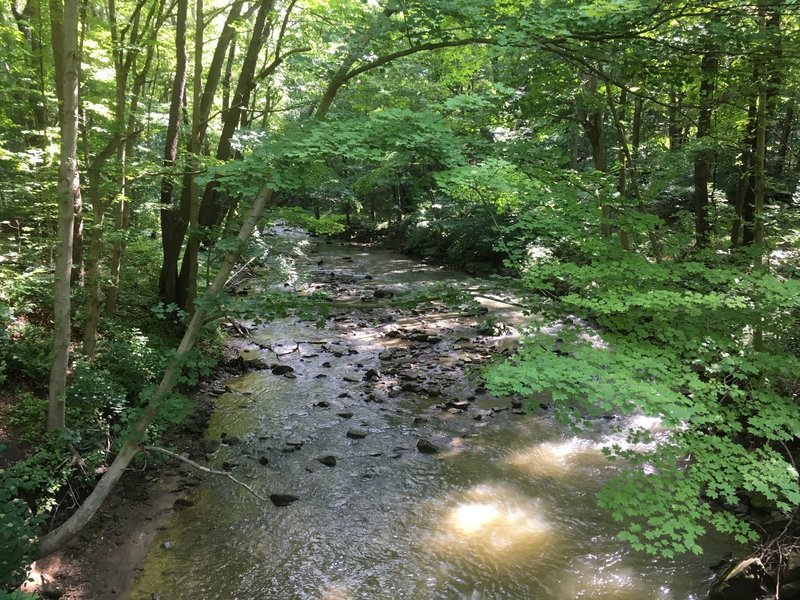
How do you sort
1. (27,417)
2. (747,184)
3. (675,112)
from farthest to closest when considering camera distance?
(675,112), (747,184), (27,417)

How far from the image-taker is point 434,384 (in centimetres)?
1008

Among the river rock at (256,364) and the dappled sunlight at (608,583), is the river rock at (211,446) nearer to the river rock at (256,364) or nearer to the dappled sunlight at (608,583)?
the river rock at (256,364)

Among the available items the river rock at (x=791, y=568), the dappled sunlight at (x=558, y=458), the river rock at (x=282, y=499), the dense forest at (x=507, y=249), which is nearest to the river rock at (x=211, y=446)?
the dense forest at (x=507, y=249)

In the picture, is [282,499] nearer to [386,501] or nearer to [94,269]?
[386,501]

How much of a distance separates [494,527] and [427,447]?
1910mm

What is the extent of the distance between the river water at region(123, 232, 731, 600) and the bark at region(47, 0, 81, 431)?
202cm

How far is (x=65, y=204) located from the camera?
5.00m

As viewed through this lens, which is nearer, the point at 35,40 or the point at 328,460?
the point at 328,460

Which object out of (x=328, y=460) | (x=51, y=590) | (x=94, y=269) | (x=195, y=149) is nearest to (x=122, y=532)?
(x=51, y=590)

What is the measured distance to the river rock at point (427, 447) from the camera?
767cm

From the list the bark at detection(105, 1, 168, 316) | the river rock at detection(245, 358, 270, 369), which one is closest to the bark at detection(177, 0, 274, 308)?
the bark at detection(105, 1, 168, 316)

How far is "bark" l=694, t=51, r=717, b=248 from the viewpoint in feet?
18.9

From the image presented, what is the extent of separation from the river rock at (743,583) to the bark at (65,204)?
23.1 feet

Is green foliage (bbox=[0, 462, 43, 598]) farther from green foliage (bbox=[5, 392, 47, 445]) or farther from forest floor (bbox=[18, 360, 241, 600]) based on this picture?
green foliage (bbox=[5, 392, 47, 445])
